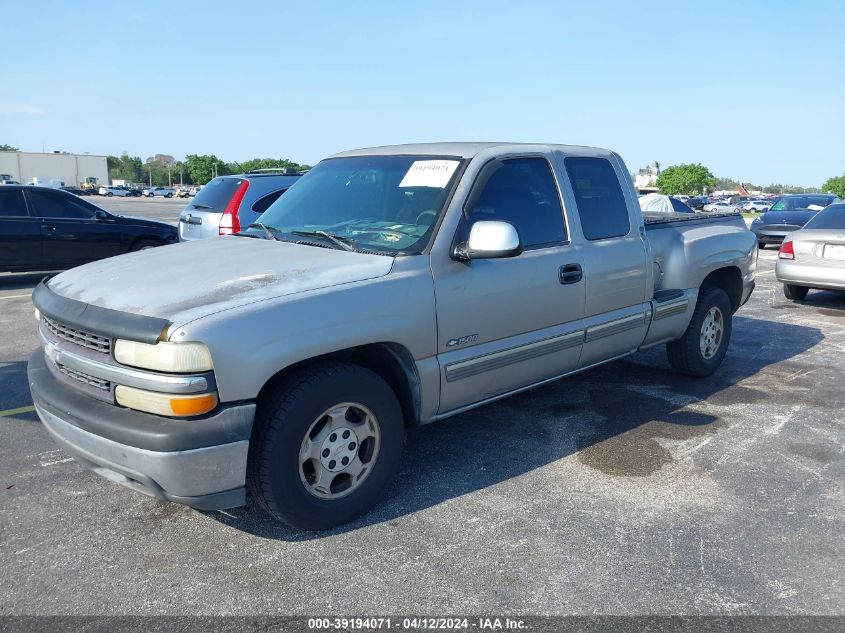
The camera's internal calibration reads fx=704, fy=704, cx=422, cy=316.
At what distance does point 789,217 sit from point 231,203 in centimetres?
1377

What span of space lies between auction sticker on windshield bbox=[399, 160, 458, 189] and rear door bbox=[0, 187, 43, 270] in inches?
325

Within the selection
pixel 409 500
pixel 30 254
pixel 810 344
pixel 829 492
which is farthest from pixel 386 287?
pixel 30 254

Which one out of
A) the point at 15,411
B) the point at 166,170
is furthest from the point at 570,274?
the point at 166,170

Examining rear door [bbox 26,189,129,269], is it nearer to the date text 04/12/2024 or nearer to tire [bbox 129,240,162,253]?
tire [bbox 129,240,162,253]

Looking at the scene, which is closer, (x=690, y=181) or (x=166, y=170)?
(x=690, y=181)

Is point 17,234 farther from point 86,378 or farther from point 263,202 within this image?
point 86,378

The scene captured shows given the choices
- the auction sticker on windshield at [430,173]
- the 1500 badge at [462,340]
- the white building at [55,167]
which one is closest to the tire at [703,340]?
the 1500 badge at [462,340]

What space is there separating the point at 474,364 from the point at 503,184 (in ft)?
3.57

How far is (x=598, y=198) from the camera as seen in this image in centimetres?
471

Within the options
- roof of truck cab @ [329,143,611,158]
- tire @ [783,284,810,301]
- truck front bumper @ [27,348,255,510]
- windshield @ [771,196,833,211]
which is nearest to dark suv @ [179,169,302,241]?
roof of truck cab @ [329,143,611,158]

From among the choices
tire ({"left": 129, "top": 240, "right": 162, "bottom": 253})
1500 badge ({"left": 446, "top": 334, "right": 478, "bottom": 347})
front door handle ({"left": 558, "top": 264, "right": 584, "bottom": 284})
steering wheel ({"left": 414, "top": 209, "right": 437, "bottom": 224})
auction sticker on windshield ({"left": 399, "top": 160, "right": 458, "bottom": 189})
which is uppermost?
auction sticker on windshield ({"left": 399, "top": 160, "right": 458, "bottom": 189})

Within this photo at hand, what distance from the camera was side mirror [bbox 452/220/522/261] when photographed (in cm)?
350

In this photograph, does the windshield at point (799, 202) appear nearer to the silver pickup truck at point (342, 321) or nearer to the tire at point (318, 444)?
the silver pickup truck at point (342, 321)

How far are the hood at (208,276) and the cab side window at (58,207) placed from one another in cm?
764
